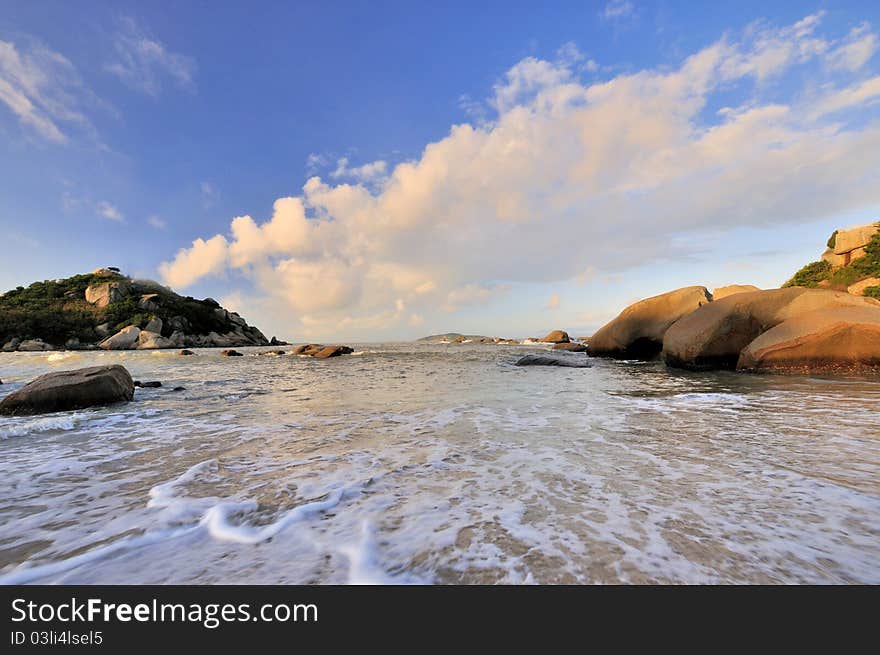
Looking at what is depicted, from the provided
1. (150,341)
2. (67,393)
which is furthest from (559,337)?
(150,341)

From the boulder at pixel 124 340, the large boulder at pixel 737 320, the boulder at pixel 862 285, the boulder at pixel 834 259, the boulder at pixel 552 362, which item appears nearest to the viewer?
the large boulder at pixel 737 320

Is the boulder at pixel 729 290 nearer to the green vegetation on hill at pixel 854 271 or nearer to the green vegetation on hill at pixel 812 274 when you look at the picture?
the green vegetation on hill at pixel 854 271

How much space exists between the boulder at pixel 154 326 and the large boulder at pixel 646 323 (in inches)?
2528

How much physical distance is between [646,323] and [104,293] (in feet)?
280

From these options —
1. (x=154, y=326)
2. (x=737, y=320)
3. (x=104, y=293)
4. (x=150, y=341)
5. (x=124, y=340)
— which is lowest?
(x=737, y=320)

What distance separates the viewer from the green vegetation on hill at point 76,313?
176 feet

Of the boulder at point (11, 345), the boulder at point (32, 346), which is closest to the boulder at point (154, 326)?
the boulder at point (32, 346)

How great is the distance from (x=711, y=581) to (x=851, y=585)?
2.28ft

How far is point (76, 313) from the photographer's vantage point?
60156mm

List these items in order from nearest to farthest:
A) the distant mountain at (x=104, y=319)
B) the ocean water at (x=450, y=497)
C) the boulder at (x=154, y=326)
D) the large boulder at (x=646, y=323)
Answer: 1. the ocean water at (x=450, y=497)
2. the large boulder at (x=646, y=323)
3. the distant mountain at (x=104, y=319)
4. the boulder at (x=154, y=326)

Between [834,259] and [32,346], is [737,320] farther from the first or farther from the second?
[32,346]

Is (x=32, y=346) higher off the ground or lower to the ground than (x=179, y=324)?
lower

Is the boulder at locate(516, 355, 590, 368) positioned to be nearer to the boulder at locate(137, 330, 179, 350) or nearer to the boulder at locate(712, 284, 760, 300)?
the boulder at locate(712, 284, 760, 300)
